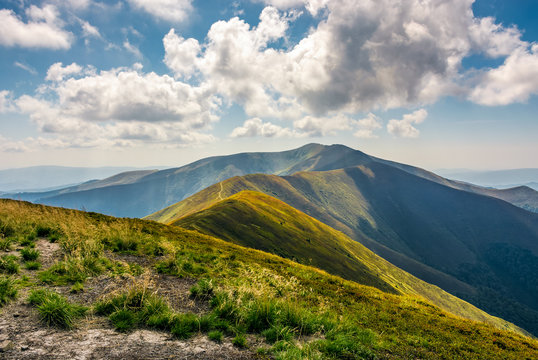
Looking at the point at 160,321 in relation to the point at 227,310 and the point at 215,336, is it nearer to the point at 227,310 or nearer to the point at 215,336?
the point at 215,336

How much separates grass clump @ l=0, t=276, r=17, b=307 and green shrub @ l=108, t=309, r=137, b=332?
3214mm

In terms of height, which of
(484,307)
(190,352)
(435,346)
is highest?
(190,352)

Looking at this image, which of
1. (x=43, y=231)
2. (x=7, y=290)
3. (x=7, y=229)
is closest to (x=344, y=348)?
(x=7, y=290)

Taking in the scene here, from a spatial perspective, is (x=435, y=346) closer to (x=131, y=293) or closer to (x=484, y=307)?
(x=131, y=293)

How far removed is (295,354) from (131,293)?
5819mm

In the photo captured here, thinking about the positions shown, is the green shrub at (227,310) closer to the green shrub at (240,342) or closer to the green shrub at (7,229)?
the green shrub at (240,342)

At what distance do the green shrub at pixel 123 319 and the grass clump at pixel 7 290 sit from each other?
321 cm

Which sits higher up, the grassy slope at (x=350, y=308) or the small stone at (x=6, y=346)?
the small stone at (x=6, y=346)

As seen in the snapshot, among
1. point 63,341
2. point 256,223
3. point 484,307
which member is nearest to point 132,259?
point 63,341

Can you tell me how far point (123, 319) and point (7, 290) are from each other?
12.8 ft

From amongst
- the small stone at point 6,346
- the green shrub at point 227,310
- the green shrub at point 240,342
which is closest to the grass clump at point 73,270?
the small stone at point 6,346

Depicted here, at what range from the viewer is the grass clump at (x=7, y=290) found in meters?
7.57

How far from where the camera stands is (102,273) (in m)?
11.0

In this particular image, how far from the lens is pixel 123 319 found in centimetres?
780
